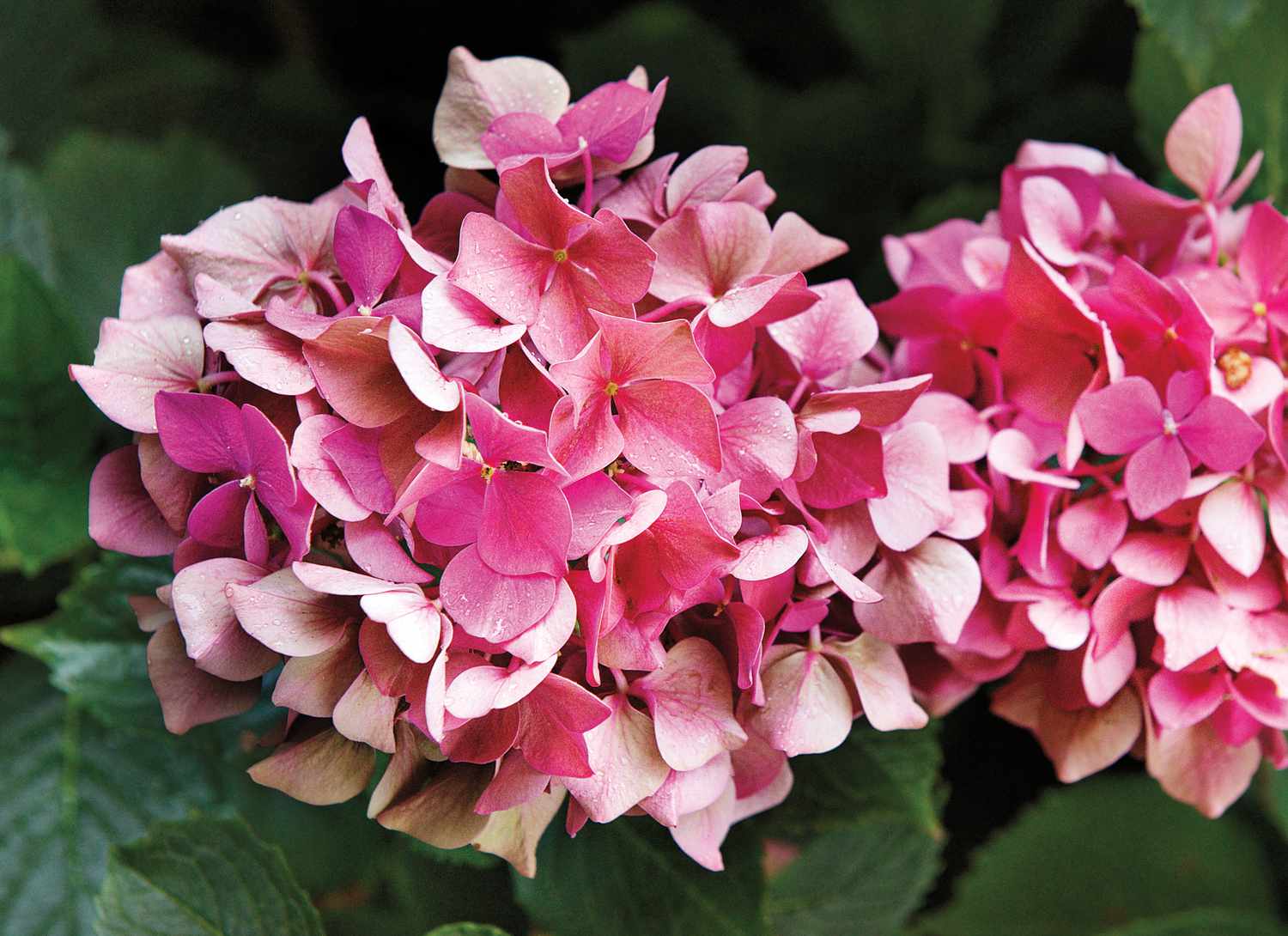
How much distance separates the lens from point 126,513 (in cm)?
40

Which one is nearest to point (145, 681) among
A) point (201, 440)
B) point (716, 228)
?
point (201, 440)

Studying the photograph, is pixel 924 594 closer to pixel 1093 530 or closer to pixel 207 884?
pixel 1093 530

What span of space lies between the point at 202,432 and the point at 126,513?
0.06 metres

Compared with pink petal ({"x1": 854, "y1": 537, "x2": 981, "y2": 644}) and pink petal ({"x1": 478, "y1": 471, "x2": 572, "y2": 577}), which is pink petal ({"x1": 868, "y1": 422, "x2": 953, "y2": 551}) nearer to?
pink petal ({"x1": 854, "y1": 537, "x2": 981, "y2": 644})

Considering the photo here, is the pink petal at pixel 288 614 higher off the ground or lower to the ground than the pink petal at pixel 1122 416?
lower

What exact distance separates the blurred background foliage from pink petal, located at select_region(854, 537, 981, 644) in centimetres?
14

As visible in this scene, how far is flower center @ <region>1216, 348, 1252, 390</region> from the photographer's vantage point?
0.43 meters

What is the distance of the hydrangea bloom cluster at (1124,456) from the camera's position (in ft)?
1.39

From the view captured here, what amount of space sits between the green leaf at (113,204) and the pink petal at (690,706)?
51 centimetres

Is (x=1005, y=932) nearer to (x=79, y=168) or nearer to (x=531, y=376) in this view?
(x=531, y=376)

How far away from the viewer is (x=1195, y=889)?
0.89 meters

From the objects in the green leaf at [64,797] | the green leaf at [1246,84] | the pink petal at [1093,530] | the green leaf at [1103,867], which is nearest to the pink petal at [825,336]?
the pink petal at [1093,530]

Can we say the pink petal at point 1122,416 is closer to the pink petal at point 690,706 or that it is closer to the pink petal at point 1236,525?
the pink petal at point 1236,525

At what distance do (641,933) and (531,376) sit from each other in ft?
0.94
